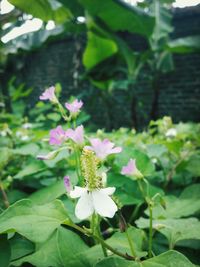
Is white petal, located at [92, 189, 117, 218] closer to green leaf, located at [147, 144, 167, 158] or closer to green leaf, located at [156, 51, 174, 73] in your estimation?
green leaf, located at [147, 144, 167, 158]

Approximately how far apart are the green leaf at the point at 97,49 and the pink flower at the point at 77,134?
3096 millimetres

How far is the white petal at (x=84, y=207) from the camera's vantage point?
1.40 feet

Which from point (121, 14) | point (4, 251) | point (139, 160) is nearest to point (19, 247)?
point (4, 251)

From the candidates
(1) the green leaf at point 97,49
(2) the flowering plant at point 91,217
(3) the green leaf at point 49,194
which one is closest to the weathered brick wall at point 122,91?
(1) the green leaf at point 97,49

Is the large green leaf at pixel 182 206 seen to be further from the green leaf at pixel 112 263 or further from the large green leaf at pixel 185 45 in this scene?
the large green leaf at pixel 185 45

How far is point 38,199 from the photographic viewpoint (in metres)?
0.72

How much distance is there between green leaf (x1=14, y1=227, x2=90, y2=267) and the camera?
0.52 m

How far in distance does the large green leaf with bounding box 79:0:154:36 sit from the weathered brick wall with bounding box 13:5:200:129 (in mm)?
1367

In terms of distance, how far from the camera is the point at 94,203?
17.4 inches

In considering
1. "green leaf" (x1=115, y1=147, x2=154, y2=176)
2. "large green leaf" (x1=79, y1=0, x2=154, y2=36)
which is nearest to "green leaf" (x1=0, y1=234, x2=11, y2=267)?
"green leaf" (x1=115, y1=147, x2=154, y2=176)

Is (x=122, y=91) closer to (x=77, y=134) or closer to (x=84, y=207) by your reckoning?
(x=77, y=134)

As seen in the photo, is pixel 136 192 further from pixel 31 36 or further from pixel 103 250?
pixel 31 36

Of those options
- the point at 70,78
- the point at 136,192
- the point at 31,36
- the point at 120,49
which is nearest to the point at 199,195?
the point at 136,192

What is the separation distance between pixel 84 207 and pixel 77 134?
136 mm
